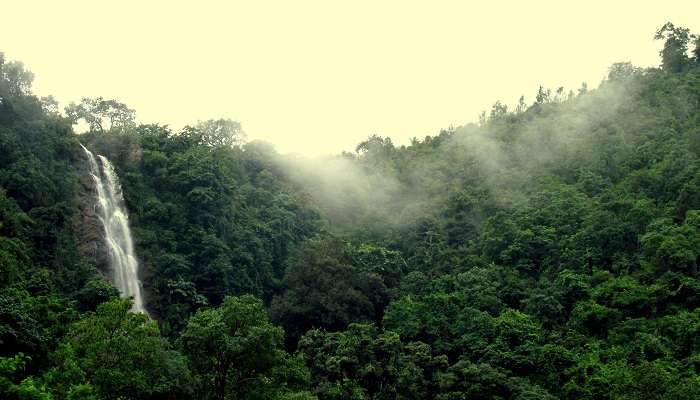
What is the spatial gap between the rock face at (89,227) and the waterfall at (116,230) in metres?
0.35

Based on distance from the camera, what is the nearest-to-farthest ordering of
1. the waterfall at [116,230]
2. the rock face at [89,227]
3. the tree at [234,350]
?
1. the tree at [234,350]
2. the rock face at [89,227]
3. the waterfall at [116,230]

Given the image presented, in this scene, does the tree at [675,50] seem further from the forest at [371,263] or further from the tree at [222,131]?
A: the tree at [222,131]

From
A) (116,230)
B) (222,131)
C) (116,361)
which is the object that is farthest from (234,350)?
(222,131)

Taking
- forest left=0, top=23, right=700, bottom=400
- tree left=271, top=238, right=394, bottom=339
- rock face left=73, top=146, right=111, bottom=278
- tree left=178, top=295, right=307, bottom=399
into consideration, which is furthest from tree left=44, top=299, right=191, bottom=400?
tree left=271, top=238, right=394, bottom=339

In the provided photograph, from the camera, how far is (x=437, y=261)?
1895 inches

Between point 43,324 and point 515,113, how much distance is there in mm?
51856

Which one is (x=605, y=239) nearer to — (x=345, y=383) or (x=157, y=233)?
(x=345, y=383)

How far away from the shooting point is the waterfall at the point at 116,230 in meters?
39.0

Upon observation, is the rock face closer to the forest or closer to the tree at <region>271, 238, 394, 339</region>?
the forest

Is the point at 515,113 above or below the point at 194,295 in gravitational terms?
above

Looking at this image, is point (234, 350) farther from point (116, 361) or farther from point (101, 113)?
point (101, 113)

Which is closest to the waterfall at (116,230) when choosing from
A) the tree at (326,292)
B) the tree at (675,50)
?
the tree at (326,292)

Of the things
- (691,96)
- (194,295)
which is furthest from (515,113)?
(194,295)

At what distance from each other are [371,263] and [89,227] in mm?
16715
